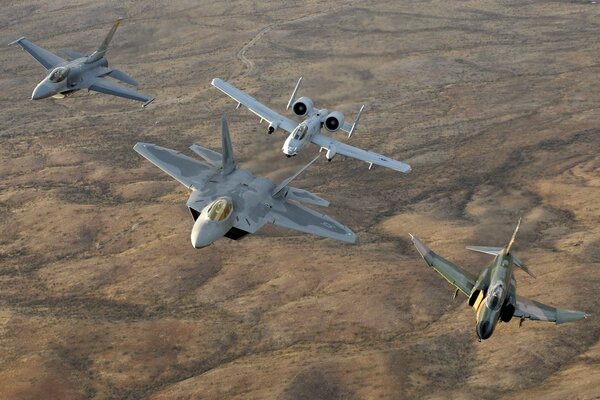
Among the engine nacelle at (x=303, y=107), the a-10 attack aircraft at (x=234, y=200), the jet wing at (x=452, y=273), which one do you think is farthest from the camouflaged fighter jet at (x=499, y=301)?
the engine nacelle at (x=303, y=107)

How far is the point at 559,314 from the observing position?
35.2 m

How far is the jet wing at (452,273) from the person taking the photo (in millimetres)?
37375

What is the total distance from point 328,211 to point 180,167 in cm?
2345

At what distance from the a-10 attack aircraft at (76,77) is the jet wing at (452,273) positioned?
2630cm

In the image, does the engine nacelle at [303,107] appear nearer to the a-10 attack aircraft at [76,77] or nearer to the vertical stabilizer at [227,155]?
the a-10 attack aircraft at [76,77]

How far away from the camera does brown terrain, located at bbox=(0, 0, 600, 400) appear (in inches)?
1756

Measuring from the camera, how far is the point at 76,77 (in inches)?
2231

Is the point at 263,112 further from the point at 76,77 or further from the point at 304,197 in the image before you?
the point at 304,197

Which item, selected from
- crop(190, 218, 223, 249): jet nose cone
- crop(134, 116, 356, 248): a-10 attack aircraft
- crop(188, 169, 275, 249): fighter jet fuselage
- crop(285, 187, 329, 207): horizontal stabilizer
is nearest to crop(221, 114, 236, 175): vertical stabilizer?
crop(134, 116, 356, 248): a-10 attack aircraft

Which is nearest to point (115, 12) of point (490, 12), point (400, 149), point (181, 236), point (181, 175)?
point (490, 12)

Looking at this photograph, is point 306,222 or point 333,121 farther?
point 333,121

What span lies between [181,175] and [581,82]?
70.0m

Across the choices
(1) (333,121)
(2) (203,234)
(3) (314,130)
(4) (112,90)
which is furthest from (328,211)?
(2) (203,234)

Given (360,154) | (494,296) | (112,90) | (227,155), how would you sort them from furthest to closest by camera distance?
1. (112,90)
2. (360,154)
3. (227,155)
4. (494,296)
